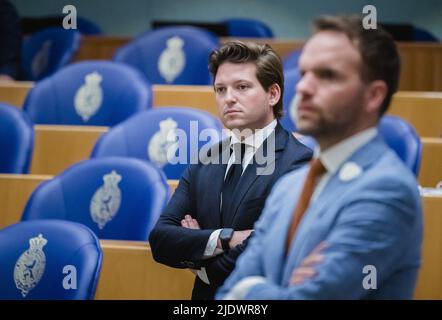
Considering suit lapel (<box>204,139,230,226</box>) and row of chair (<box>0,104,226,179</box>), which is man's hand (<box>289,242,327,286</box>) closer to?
suit lapel (<box>204,139,230,226</box>)

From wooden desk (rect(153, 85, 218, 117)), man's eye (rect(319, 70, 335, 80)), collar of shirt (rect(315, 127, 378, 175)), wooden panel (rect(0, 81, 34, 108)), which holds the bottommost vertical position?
wooden panel (rect(0, 81, 34, 108))

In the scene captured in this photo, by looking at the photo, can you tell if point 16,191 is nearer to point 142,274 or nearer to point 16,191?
point 16,191

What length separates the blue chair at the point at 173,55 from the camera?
359 cm

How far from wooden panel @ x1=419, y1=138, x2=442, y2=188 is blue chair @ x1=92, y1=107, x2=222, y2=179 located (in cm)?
54

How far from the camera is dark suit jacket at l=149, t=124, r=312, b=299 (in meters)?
1.63

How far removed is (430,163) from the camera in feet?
8.05

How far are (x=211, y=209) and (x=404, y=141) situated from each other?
712 mm

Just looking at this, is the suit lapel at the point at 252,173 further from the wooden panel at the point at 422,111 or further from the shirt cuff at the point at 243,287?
the wooden panel at the point at 422,111

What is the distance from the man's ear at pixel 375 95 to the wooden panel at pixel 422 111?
1892mm

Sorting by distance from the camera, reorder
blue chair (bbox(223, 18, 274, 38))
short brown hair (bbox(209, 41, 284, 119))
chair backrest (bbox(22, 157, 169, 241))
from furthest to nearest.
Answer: blue chair (bbox(223, 18, 274, 38)) < chair backrest (bbox(22, 157, 169, 241)) < short brown hair (bbox(209, 41, 284, 119))

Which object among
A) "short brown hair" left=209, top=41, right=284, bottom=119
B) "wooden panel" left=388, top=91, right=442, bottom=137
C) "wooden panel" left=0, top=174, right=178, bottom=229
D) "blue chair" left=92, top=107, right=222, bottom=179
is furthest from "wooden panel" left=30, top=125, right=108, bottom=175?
"short brown hair" left=209, top=41, right=284, bottom=119

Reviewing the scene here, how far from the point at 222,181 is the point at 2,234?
1.46 ft

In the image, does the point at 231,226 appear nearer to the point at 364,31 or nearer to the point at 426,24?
the point at 364,31

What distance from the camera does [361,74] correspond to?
1.01m
